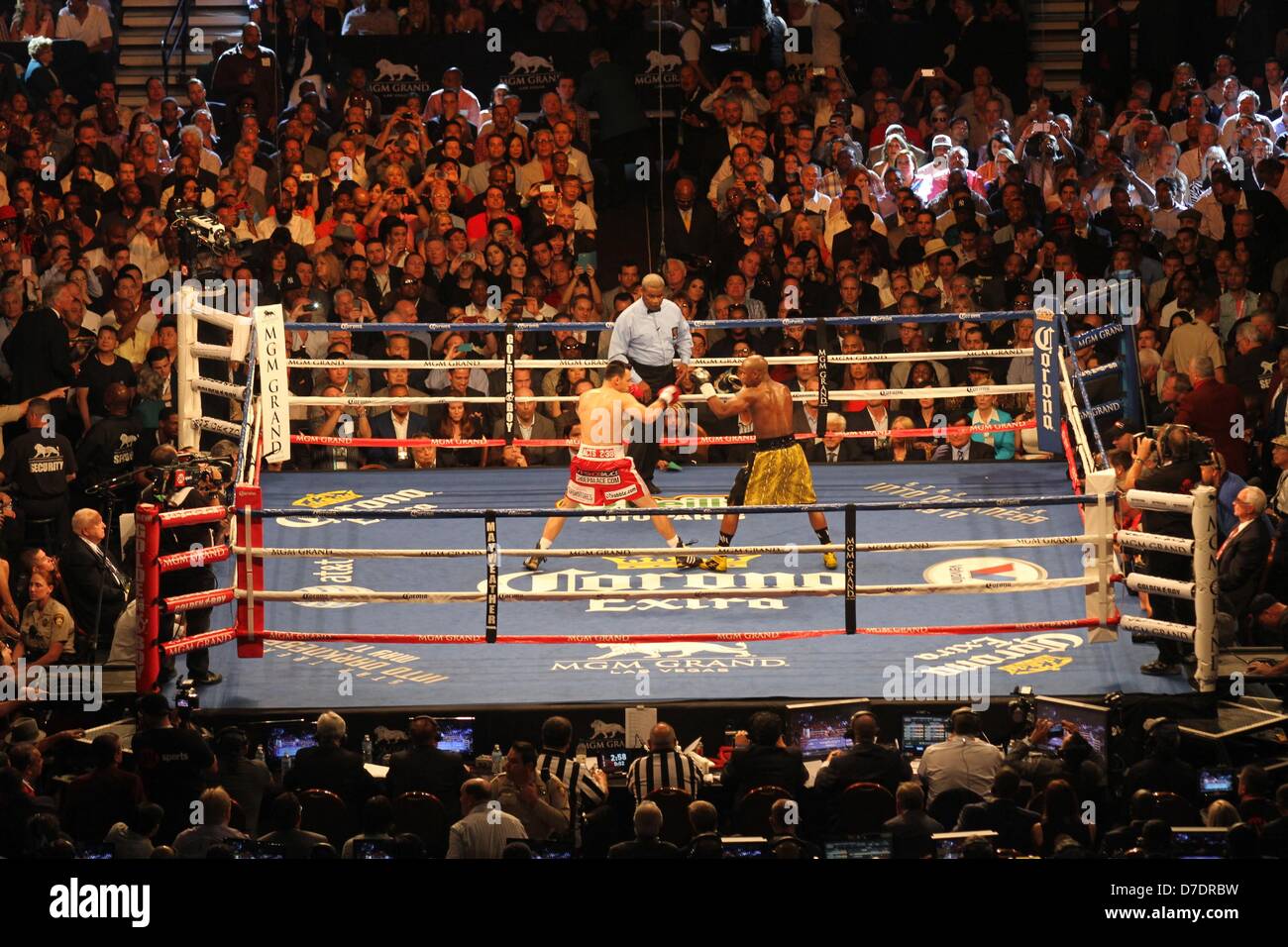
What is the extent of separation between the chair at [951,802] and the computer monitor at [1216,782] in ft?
3.33

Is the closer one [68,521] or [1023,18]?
[68,521]

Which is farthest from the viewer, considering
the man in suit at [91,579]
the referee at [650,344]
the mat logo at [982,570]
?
the referee at [650,344]

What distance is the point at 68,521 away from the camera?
450 inches

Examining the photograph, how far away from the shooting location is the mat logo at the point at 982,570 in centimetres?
983

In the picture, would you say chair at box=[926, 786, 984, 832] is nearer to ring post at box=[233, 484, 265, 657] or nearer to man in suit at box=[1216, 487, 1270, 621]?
man in suit at box=[1216, 487, 1270, 621]

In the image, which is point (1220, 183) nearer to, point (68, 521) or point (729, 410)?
point (729, 410)

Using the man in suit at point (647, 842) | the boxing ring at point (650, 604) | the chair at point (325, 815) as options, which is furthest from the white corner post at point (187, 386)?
the man in suit at point (647, 842)

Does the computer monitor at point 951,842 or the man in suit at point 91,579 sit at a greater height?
the man in suit at point 91,579

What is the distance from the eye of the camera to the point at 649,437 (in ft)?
37.6

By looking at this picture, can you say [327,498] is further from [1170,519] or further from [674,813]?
[1170,519]

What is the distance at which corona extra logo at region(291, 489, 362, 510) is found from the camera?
11.2 m

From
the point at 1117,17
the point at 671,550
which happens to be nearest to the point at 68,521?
the point at 671,550

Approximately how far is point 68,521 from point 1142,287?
7501mm

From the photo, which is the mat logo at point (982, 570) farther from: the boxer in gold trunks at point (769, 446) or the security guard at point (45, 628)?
the security guard at point (45, 628)
